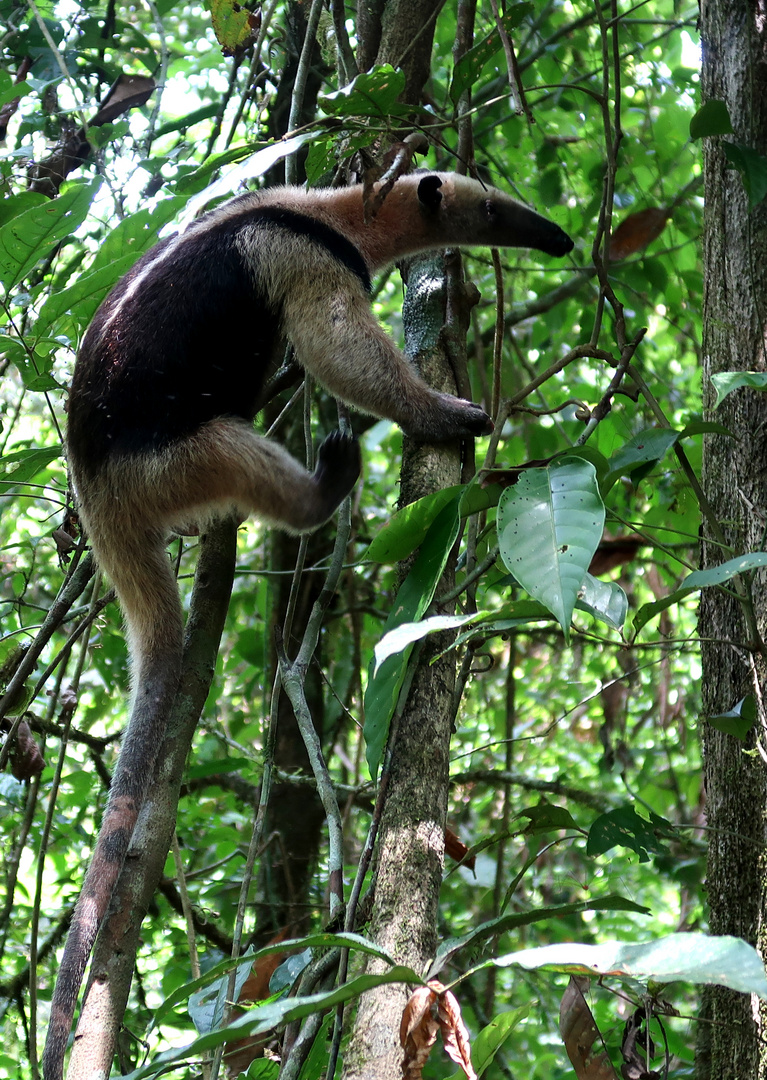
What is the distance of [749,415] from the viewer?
233 cm

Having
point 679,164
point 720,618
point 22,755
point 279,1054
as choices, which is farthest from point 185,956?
point 679,164

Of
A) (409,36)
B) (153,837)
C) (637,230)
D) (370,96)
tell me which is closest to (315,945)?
(153,837)

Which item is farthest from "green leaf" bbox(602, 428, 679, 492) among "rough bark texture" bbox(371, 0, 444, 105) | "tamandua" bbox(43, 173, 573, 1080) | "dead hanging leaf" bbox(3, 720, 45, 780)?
"dead hanging leaf" bbox(3, 720, 45, 780)

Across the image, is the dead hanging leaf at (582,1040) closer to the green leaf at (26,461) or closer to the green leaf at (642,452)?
the green leaf at (642,452)

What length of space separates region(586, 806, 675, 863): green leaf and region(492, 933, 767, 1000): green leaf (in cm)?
99

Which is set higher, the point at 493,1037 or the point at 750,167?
the point at 750,167

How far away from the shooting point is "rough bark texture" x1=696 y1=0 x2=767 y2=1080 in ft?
6.81

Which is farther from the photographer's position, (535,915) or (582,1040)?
(582,1040)

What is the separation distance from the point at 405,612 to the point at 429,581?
0.08 metres

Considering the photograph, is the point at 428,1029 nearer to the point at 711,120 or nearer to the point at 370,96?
the point at 370,96

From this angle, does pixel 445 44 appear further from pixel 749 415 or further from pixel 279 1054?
pixel 279 1054

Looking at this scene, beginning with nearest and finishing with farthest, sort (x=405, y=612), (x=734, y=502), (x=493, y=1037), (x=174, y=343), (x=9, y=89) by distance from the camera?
(x=493, y=1037)
(x=405, y=612)
(x=734, y=502)
(x=174, y=343)
(x=9, y=89)

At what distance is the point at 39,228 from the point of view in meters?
2.71

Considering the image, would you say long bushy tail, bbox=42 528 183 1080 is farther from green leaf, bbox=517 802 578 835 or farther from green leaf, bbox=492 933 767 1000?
green leaf, bbox=492 933 767 1000
